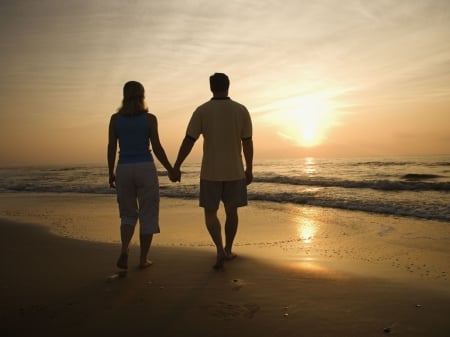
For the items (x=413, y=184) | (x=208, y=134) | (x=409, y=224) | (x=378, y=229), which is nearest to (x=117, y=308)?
(x=208, y=134)

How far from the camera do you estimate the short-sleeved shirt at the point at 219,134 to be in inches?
154

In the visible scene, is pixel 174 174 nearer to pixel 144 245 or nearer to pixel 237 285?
pixel 144 245

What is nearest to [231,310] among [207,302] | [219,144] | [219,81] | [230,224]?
[207,302]

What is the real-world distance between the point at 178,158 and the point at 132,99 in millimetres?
843

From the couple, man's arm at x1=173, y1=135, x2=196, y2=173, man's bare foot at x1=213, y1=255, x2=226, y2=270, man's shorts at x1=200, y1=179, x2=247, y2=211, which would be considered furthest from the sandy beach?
man's arm at x1=173, y1=135, x2=196, y2=173

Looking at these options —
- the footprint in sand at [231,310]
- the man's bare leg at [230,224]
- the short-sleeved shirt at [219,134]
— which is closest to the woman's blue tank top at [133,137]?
the short-sleeved shirt at [219,134]

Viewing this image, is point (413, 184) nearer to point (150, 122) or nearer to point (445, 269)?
point (445, 269)

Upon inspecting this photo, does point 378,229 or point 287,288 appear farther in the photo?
point 378,229

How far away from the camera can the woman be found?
3621 millimetres

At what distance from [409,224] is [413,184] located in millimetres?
9170

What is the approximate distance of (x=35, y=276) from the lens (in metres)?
3.66

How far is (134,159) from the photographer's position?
144 inches

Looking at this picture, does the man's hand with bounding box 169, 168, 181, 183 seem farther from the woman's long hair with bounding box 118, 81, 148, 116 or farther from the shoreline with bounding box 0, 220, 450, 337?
the shoreline with bounding box 0, 220, 450, 337

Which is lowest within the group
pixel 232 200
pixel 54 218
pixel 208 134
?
pixel 54 218
